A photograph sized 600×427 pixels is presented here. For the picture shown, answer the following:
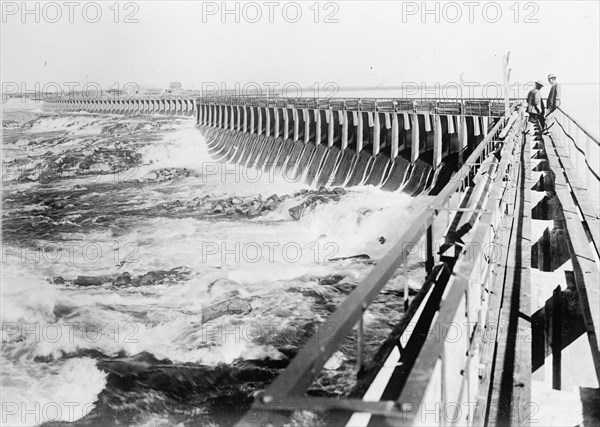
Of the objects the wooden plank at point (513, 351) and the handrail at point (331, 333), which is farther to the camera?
the wooden plank at point (513, 351)

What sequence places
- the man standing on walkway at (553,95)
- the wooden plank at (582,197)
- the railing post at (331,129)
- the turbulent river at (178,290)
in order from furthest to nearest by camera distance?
the railing post at (331,129) → the man standing on walkway at (553,95) → the turbulent river at (178,290) → the wooden plank at (582,197)

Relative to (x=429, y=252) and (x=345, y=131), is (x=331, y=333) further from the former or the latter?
(x=345, y=131)

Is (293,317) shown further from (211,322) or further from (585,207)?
(585,207)

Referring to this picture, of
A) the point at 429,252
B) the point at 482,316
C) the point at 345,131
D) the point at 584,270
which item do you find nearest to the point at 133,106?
the point at 345,131

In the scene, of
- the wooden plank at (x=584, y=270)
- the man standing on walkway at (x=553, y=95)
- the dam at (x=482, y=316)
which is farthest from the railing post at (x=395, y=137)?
the wooden plank at (x=584, y=270)

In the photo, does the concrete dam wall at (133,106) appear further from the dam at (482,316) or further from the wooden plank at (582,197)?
the dam at (482,316)

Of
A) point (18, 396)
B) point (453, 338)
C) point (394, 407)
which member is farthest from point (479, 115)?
point (394, 407)
